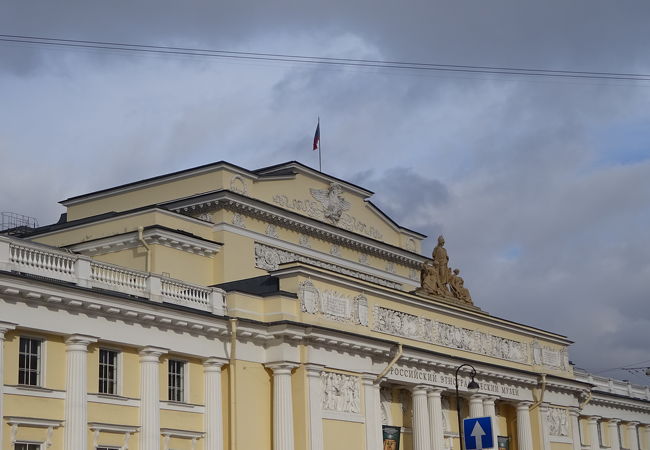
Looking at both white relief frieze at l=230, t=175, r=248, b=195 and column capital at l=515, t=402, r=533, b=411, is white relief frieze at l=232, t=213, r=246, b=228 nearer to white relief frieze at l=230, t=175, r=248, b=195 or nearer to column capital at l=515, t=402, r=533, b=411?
white relief frieze at l=230, t=175, r=248, b=195

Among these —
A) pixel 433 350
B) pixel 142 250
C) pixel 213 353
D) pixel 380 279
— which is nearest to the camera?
pixel 213 353

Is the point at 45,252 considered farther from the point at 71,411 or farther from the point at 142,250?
the point at 142,250

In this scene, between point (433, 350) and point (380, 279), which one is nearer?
point (433, 350)

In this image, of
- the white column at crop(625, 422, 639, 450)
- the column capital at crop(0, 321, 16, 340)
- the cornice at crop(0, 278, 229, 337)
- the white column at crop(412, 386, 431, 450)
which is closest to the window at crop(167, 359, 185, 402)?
the cornice at crop(0, 278, 229, 337)

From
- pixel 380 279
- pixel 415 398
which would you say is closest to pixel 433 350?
pixel 415 398

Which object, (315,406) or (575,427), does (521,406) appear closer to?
(575,427)

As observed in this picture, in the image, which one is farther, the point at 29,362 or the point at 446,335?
the point at 446,335

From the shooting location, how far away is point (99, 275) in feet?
98.4

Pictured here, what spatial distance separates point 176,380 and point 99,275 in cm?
444

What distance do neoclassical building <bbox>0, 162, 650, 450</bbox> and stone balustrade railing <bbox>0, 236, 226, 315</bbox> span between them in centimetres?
5

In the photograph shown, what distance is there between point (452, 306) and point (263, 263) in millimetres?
7665

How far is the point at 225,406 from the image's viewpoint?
110 ft

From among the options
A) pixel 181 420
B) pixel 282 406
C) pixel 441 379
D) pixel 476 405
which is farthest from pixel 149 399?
pixel 476 405

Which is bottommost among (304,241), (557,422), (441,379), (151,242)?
(557,422)
